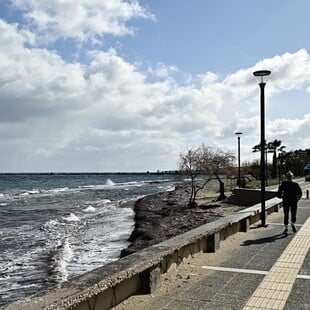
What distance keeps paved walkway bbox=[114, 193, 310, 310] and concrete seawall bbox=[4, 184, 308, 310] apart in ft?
0.47

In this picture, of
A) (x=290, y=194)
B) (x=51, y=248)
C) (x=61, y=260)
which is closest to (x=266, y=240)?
(x=290, y=194)

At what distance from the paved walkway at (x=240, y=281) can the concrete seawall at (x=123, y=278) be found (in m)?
0.14

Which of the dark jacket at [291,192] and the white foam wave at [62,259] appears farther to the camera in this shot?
the white foam wave at [62,259]

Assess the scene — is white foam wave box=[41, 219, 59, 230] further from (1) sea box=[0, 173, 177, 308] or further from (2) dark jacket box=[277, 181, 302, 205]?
(2) dark jacket box=[277, 181, 302, 205]

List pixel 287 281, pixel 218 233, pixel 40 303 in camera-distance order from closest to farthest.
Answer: pixel 40 303
pixel 287 281
pixel 218 233

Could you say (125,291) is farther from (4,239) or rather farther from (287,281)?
(4,239)

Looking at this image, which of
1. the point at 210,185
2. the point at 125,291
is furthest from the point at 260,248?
the point at 210,185

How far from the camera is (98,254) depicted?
16422mm

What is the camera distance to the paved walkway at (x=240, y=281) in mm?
5617

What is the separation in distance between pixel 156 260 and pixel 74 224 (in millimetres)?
21746

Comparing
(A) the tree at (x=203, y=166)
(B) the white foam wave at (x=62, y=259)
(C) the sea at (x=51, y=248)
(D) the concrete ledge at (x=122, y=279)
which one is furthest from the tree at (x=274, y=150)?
(D) the concrete ledge at (x=122, y=279)

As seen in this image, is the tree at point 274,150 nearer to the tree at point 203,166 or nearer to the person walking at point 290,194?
the tree at point 203,166

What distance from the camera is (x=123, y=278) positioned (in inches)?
215

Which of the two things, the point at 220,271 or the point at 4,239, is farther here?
the point at 4,239
